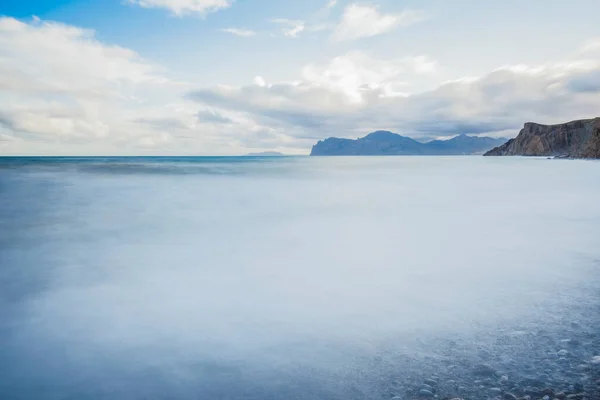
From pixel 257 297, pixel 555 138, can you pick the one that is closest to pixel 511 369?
pixel 257 297

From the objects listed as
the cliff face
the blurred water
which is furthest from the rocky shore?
the cliff face

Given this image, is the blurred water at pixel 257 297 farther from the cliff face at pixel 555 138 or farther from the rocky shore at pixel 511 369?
the cliff face at pixel 555 138

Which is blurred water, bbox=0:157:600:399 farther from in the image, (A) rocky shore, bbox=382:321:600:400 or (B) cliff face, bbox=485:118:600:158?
(B) cliff face, bbox=485:118:600:158

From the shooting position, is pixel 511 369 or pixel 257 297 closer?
pixel 511 369

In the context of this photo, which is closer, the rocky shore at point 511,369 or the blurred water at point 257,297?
the rocky shore at point 511,369

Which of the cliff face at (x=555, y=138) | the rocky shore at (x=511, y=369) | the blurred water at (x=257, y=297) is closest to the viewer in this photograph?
the rocky shore at (x=511, y=369)

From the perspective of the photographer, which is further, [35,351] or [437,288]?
[437,288]

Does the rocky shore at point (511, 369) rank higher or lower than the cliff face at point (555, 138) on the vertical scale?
lower

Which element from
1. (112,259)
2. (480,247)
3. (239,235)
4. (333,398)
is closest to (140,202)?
(239,235)

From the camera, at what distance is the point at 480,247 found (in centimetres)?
997

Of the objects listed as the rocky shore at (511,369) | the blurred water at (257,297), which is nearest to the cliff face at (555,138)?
the blurred water at (257,297)

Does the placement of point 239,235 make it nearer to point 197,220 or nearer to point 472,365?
point 197,220

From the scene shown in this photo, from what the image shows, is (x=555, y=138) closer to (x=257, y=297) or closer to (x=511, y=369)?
(x=257, y=297)

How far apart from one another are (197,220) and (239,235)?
3584 millimetres
